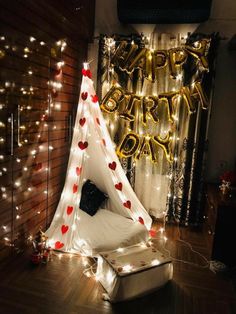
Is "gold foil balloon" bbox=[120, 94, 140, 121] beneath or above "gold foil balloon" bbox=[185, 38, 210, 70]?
beneath

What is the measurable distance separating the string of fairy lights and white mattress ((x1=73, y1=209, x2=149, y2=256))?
0.62 meters

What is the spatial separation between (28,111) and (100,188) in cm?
136

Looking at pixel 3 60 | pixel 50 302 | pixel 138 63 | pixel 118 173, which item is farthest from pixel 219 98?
pixel 50 302

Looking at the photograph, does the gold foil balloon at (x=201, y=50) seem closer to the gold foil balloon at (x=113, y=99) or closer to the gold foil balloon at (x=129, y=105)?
the gold foil balloon at (x=129, y=105)

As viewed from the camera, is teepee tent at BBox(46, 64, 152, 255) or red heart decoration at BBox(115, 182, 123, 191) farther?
red heart decoration at BBox(115, 182, 123, 191)

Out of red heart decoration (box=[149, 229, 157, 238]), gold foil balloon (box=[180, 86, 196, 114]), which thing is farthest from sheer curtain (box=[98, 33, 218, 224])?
red heart decoration (box=[149, 229, 157, 238])

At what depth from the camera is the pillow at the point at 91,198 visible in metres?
3.36

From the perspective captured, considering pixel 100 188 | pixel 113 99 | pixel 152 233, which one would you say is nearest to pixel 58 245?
pixel 100 188

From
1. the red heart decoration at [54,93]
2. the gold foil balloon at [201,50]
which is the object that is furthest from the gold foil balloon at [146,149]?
the red heart decoration at [54,93]

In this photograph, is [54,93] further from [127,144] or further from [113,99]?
[127,144]

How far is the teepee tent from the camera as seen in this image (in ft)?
9.89

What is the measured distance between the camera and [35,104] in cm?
294

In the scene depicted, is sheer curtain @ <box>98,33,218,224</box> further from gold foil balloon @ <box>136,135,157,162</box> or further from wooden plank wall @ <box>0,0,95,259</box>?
wooden plank wall @ <box>0,0,95,259</box>

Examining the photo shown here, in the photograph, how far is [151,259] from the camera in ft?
8.18
